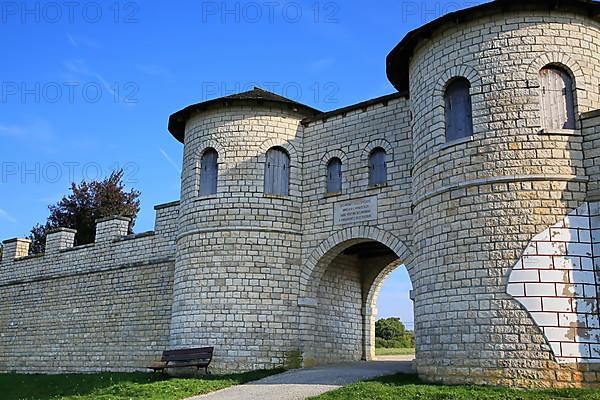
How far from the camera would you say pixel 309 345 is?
1561cm

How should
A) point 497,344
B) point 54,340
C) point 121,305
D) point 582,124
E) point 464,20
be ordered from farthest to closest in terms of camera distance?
1. point 54,340
2. point 121,305
3. point 464,20
4. point 582,124
5. point 497,344

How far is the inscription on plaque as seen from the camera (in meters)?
14.8

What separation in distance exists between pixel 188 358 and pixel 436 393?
6.74m

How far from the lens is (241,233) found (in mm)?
15750

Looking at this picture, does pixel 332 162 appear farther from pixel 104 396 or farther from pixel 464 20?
pixel 104 396

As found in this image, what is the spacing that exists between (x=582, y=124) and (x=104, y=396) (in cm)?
1019

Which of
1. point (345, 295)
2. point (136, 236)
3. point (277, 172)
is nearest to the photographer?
point (277, 172)

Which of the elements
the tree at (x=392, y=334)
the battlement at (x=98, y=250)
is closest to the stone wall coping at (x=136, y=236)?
the battlement at (x=98, y=250)

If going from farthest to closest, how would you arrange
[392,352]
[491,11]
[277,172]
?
1. [392,352]
2. [277,172]
3. [491,11]

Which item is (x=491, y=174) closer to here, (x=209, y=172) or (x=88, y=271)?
(x=209, y=172)

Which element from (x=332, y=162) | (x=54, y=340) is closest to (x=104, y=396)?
(x=332, y=162)

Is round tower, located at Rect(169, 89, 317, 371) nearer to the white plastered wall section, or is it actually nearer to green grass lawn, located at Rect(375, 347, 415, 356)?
the white plastered wall section

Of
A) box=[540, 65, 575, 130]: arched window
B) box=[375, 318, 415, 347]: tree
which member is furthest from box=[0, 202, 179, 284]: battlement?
box=[375, 318, 415, 347]: tree

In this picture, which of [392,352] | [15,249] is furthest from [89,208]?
[392,352]
